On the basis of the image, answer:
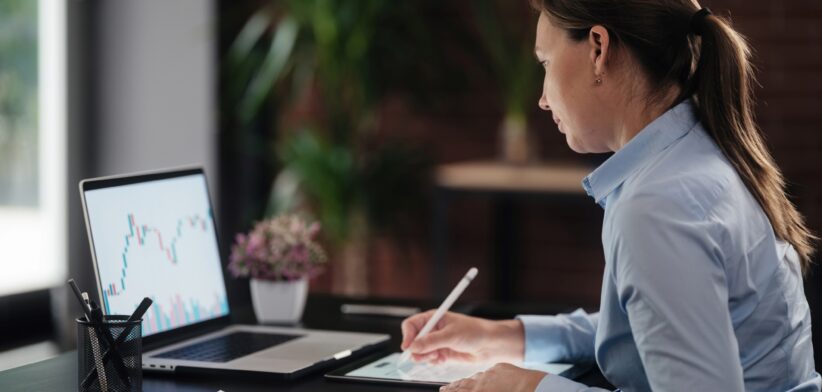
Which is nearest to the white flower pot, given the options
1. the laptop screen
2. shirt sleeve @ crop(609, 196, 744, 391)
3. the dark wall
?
the laptop screen

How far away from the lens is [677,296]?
118 centimetres

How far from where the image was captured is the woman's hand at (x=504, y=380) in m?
1.35

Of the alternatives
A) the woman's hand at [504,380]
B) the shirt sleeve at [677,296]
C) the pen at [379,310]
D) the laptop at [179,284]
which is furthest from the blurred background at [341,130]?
the shirt sleeve at [677,296]

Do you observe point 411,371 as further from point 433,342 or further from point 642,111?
point 642,111

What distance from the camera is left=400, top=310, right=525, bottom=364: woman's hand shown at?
1.69 meters

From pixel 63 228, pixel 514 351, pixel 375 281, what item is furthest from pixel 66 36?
pixel 514 351

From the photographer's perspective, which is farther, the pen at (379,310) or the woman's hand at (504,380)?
the pen at (379,310)

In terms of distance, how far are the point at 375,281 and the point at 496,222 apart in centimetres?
64

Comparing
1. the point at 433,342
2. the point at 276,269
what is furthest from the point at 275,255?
the point at 433,342

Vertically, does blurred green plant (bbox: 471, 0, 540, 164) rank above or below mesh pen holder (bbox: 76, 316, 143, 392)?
above

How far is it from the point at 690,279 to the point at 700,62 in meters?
0.34

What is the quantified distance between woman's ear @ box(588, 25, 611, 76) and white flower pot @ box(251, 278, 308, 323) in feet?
2.79

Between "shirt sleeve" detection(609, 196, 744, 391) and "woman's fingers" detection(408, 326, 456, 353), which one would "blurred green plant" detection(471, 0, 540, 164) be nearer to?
"woman's fingers" detection(408, 326, 456, 353)

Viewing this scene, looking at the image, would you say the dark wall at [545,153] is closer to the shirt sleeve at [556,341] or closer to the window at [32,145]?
the window at [32,145]
